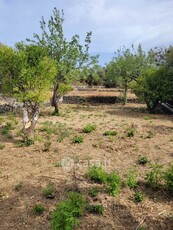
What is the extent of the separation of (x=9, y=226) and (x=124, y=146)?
598cm

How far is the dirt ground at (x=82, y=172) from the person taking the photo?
5305 mm

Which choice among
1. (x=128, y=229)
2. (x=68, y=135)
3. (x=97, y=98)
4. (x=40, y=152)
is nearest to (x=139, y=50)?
(x=97, y=98)

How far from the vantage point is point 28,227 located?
5039mm

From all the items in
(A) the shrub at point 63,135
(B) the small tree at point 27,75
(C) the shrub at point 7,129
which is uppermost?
(B) the small tree at point 27,75

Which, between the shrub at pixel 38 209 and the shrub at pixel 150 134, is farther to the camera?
the shrub at pixel 150 134

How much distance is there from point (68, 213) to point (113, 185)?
6.26 ft

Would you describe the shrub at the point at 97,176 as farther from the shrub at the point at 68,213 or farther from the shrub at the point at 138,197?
the shrub at the point at 68,213

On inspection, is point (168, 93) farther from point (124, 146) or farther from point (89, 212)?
point (89, 212)

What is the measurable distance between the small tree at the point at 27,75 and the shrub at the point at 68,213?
18.4ft

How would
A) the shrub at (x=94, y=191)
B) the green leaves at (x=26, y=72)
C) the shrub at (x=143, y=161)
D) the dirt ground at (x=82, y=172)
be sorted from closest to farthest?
the dirt ground at (x=82, y=172) < the shrub at (x=94, y=191) < the shrub at (x=143, y=161) < the green leaves at (x=26, y=72)

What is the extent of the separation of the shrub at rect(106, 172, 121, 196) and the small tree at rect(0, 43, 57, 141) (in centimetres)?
502

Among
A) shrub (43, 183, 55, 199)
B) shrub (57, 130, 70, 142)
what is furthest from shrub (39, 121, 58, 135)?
shrub (43, 183, 55, 199)

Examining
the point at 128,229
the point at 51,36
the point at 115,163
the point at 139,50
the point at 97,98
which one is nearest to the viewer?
the point at 128,229

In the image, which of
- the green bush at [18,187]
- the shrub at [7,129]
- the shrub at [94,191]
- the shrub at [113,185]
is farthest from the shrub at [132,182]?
the shrub at [7,129]
